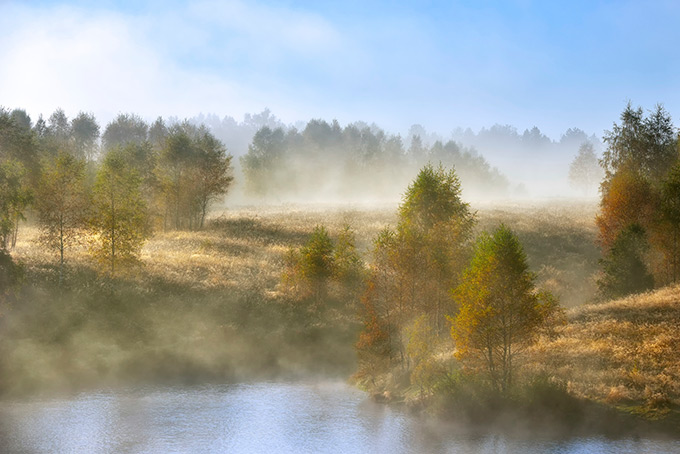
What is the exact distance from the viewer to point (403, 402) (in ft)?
138

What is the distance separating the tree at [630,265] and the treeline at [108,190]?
46.2 m

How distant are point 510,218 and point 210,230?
50.0m

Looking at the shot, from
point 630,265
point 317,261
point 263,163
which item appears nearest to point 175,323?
point 317,261

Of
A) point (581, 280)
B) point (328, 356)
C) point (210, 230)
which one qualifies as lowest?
point (328, 356)

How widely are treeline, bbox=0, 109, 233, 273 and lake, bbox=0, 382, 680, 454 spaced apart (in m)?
14.5

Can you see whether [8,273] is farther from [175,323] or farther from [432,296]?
[432,296]

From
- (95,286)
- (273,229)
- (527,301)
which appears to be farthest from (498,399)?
(273,229)

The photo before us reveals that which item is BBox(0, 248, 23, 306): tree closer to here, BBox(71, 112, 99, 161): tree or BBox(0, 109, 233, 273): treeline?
BBox(0, 109, 233, 273): treeline

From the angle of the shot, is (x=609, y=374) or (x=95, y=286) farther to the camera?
(x=95, y=286)

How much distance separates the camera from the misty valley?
35.6 metres

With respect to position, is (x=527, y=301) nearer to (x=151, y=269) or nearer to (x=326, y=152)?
(x=151, y=269)

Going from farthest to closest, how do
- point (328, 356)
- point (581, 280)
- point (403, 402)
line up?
point (581, 280) < point (328, 356) < point (403, 402)

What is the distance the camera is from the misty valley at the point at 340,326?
3556 cm

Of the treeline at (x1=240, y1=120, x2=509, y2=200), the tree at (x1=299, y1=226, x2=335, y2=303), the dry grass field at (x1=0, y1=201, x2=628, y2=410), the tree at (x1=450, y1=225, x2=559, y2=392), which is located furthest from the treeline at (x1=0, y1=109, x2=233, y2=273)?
the treeline at (x1=240, y1=120, x2=509, y2=200)
